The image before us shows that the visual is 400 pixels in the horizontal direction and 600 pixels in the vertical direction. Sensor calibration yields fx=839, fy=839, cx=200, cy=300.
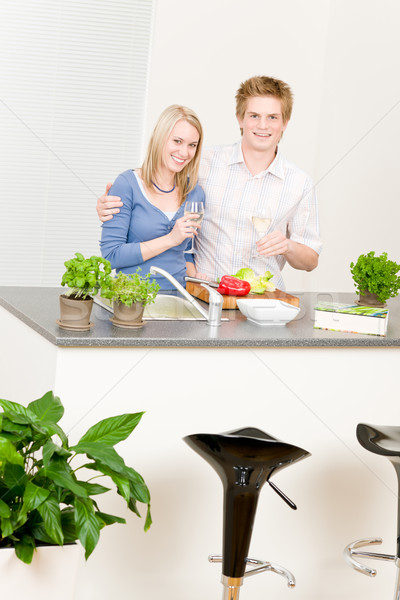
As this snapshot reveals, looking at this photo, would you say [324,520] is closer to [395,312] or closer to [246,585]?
[246,585]

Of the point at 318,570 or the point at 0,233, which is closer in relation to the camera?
the point at 318,570

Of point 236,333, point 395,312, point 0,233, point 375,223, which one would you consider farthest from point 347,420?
point 0,233

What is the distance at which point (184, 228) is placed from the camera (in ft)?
9.16

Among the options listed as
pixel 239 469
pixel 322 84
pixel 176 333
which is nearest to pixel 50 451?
pixel 239 469

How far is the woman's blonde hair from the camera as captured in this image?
3014 mm

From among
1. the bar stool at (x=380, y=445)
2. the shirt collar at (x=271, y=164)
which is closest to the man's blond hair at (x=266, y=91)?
the shirt collar at (x=271, y=164)

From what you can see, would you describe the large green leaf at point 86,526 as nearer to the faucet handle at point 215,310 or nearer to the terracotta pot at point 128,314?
the terracotta pot at point 128,314

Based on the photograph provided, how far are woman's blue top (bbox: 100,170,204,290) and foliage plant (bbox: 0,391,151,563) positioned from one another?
1.28 m

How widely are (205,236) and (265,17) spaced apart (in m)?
2.39

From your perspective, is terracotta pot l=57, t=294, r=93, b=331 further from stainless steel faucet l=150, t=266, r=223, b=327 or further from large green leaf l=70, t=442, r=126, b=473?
large green leaf l=70, t=442, r=126, b=473

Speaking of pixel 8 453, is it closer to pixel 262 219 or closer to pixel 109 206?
pixel 262 219

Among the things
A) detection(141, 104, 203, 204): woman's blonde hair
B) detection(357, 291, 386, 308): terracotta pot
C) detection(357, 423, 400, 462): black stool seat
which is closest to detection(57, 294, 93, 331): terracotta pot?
detection(357, 423, 400, 462): black stool seat

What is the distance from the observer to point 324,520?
2.58m

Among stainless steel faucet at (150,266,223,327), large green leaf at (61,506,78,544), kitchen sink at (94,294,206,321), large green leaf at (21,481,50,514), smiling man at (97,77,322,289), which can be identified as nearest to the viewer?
large green leaf at (21,481,50,514)
